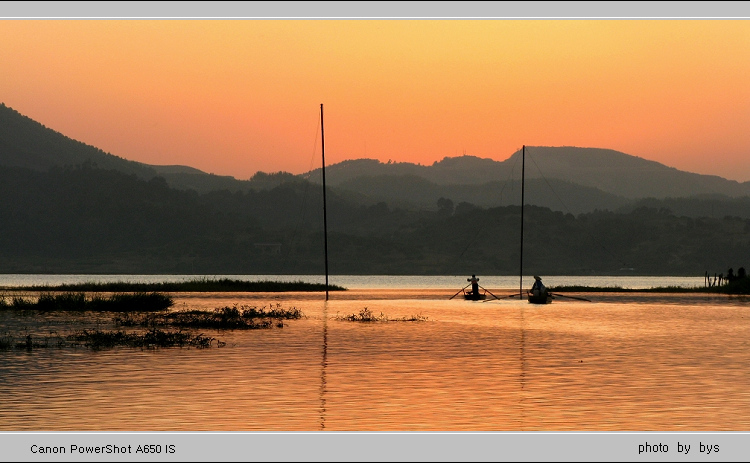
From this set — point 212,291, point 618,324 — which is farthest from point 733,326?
point 212,291

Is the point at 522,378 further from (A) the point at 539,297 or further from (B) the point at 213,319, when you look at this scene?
(A) the point at 539,297

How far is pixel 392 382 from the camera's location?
→ 1210 inches

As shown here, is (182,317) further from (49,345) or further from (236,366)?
(236,366)

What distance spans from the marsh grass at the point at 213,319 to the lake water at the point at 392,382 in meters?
2.66

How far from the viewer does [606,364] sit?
36469 mm

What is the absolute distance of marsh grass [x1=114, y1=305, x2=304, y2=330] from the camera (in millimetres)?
53562

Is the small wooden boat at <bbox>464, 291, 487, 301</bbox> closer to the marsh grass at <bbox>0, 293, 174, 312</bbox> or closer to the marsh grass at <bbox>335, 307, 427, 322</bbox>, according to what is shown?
the marsh grass at <bbox>335, 307, 427, 322</bbox>

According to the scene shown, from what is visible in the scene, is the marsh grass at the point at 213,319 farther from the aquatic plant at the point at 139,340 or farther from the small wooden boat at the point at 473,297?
the small wooden boat at the point at 473,297

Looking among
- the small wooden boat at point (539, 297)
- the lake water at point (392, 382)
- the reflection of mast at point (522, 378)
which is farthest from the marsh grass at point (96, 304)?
the small wooden boat at point (539, 297)

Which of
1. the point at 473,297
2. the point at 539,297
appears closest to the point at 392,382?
the point at 539,297

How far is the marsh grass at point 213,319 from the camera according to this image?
5356 cm

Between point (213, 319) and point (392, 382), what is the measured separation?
88.9 feet

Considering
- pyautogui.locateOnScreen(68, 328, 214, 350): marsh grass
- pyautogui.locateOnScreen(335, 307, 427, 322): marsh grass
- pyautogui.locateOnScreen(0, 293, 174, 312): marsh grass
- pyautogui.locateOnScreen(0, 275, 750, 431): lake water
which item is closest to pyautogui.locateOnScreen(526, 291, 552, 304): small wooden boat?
pyautogui.locateOnScreen(335, 307, 427, 322): marsh grass

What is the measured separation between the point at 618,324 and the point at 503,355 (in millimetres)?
21932
